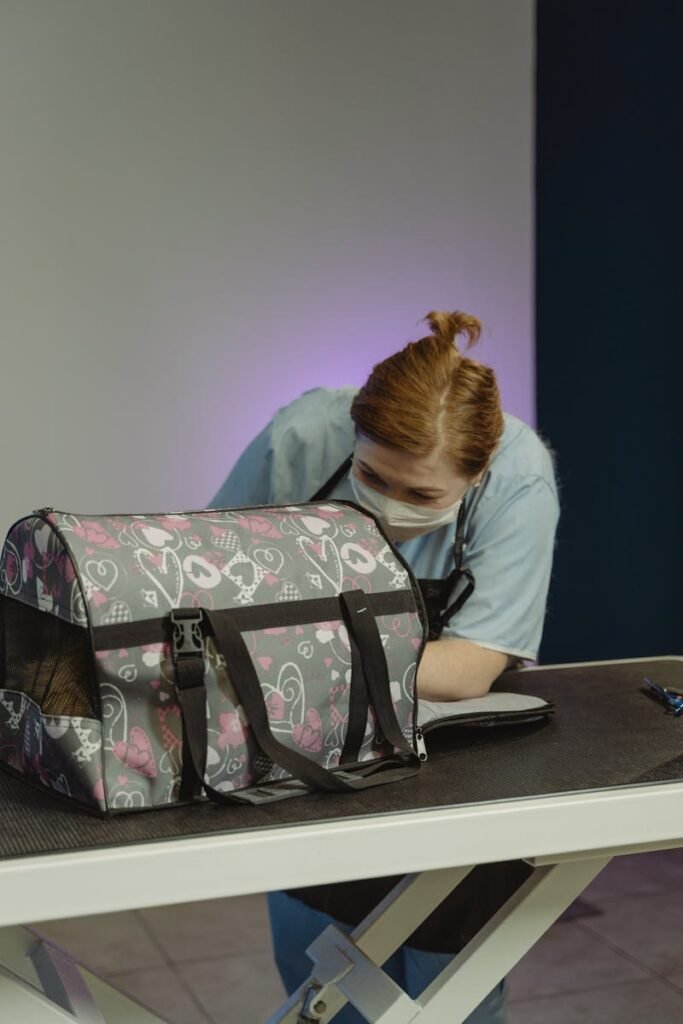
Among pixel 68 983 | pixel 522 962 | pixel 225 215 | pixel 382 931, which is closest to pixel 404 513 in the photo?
pixel 382 931

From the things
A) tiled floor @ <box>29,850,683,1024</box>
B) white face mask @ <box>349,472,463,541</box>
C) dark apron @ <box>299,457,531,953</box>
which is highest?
white face mask @ <box>349,472,463,541</box>

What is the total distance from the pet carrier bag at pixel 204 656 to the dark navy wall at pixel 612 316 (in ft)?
6.31

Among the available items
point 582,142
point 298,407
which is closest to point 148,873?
point 298,407

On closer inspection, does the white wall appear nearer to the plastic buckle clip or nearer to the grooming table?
the grooming table

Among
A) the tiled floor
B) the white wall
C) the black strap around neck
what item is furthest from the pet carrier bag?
the white wall

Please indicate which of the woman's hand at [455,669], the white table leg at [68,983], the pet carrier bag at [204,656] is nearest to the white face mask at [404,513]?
the woman's hand at [455,669]

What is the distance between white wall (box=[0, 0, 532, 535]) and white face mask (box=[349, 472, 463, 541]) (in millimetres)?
1597

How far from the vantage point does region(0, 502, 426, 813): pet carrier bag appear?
1039 mm

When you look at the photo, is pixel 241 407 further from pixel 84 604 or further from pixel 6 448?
pixel 84 604

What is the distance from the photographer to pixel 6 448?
2.92 metres

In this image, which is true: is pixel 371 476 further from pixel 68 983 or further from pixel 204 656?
pixel 68 983

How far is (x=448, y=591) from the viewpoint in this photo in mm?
1509

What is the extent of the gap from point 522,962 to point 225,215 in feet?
5.89

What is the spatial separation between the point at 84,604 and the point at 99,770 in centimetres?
13
